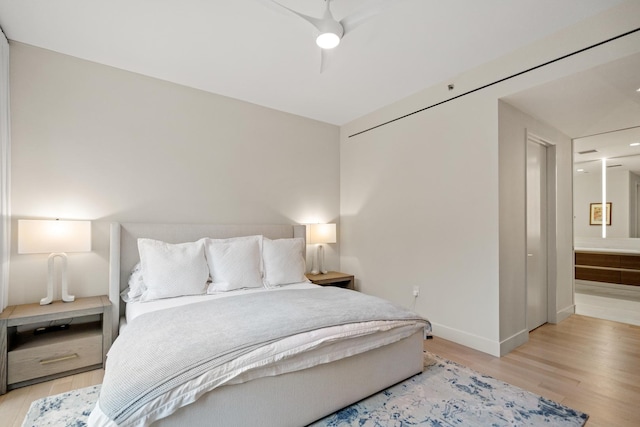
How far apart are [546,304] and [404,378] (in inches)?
105

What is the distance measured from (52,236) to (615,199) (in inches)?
365

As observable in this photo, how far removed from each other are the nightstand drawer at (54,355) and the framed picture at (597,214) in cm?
887

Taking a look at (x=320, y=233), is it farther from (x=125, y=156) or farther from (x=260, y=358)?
(x=260, y=358)

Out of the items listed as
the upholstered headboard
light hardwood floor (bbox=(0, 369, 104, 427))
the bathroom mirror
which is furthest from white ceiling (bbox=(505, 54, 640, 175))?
light hardwood floor (bbox=(0, 369, 104, 427))

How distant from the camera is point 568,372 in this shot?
2471mm

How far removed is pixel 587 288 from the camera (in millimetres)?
5641

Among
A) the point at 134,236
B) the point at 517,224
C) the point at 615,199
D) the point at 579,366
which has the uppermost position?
the point at 615,199

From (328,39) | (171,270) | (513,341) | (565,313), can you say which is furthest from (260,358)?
(565,313)

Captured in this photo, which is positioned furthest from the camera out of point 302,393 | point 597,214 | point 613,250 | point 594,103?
point 597,214

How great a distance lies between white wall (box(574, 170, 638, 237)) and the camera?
20.2 feet

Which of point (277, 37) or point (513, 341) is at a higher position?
point (277, 37)

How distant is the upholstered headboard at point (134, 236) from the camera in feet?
8.81

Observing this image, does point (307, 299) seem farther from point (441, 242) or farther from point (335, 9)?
point (335, 9)

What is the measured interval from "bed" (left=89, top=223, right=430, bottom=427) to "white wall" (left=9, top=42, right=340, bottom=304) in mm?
478
